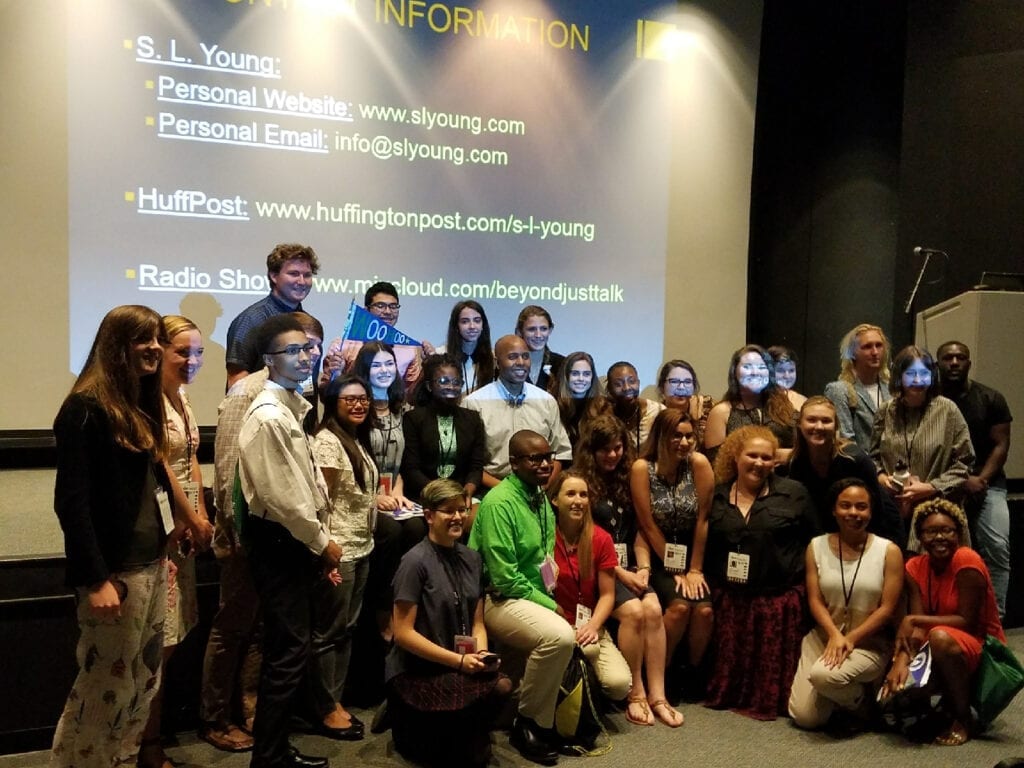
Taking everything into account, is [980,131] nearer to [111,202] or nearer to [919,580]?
[919,580]

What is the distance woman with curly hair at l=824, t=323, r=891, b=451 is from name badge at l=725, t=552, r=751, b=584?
104 cm

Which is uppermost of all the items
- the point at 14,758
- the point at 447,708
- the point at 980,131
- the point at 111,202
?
the point at 980,131

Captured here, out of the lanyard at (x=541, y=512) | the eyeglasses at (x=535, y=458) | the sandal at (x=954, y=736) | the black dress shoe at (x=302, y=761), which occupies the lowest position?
the sandal at (x=954, y=736)

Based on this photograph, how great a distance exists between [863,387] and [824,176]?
10.00 ft

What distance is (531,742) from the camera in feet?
11.0

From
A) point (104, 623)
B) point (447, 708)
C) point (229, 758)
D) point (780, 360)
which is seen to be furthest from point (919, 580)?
point (104, 623)

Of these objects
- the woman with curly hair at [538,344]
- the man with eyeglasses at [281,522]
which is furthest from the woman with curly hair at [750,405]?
the man with eyeglasses at [281,522]

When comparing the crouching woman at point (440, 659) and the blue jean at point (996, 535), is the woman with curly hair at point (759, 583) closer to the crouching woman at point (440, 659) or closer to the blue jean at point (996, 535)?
the crouching woman at point (440, 659)

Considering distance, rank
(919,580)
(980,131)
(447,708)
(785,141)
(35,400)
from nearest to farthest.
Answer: (447,708), (919,580), (35,400), (980,131), (785,141)

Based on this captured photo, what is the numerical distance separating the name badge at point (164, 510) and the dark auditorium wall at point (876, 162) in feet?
17.7

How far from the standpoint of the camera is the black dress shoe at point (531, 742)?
3309 mm

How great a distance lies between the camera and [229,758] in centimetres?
325

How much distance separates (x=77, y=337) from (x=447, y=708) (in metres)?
3.05

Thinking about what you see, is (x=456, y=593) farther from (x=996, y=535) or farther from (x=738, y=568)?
(x=996, y=535)
